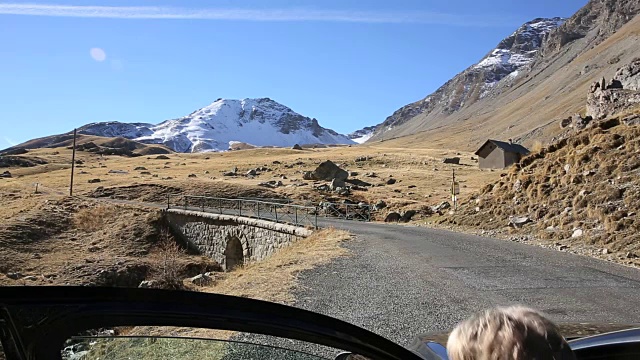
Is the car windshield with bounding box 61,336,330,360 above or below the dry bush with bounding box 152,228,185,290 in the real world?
above

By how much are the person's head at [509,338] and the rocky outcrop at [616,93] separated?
4849 centimetres

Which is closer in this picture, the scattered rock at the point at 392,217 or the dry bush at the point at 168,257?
the dry bush at the point at 168,257

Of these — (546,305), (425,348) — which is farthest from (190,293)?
(546,305)

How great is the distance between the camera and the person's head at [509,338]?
1.55 m

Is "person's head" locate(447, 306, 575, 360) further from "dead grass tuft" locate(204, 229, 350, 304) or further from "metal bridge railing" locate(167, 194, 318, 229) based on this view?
"metal bridge railing" locate(167, 194, 318, 229)

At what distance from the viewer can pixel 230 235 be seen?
82.1ft

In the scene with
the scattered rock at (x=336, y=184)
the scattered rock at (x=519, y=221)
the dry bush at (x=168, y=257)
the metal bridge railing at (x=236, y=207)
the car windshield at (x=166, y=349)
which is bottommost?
the dry bush at (x=168, y=257)

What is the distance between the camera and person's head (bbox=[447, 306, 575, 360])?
1555mm

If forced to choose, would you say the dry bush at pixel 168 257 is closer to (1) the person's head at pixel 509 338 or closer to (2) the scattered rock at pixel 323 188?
(2) the scattered rock at pixel 323 188

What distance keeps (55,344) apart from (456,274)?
8.79 m

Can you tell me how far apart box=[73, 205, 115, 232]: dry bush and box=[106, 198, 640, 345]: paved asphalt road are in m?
20.9

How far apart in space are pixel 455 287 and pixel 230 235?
59.4 ft

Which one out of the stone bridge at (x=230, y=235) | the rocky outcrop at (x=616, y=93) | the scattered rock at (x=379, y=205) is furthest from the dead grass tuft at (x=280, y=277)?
the rocky outcrop at (x=616, y=93)

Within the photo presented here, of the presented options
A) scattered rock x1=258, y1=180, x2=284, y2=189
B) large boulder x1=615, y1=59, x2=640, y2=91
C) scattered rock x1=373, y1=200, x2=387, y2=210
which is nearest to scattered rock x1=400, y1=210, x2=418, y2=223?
scattered rock x1=373, y1=200, x2=387, y2=210
